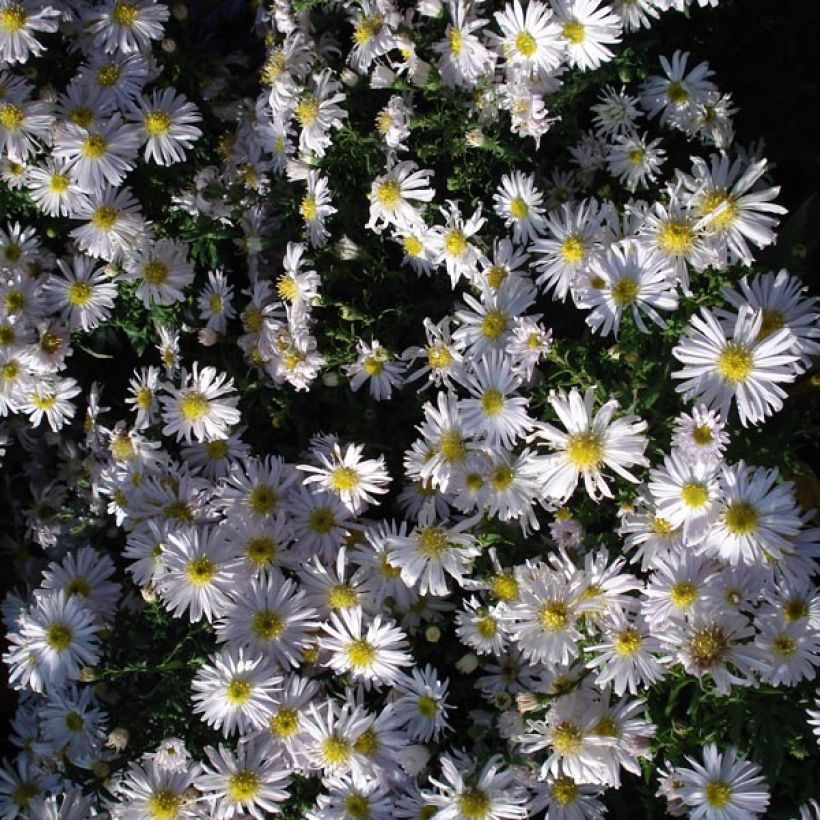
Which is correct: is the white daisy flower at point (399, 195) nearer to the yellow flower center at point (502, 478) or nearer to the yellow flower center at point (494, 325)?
the yellow flower center at point (494, 325)

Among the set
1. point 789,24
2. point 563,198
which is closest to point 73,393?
point 563,198

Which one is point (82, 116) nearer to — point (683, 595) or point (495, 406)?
point (495, 406)

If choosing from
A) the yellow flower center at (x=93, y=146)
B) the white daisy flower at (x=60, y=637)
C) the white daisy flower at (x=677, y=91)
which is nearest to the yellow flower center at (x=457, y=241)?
the white daisy flower at (x=677, y=91)

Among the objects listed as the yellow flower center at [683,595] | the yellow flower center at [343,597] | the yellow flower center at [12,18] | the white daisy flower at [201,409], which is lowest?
the yellow flower center at [683,595]

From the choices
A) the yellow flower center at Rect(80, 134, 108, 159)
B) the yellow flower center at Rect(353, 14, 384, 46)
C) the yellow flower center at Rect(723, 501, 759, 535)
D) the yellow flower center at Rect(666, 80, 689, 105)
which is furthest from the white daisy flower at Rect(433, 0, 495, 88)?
the yellow flower center at Rect(723, 501, 759, 535)

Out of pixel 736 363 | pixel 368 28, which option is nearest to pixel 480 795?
pixel 736 363

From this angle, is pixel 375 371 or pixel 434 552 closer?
pixel 434 552
